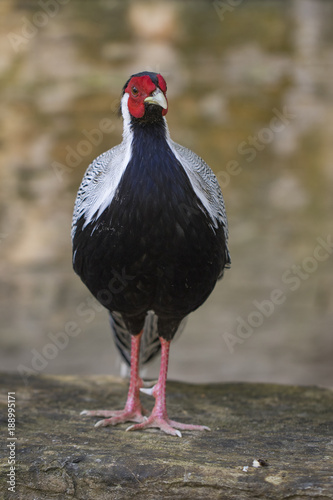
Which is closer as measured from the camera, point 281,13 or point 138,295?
point 138,295

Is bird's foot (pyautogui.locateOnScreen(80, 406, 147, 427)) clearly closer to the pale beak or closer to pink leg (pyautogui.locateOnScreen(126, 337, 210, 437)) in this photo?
pink leg (pyautogui.locateOnScreen(126, 337, 210, 437))

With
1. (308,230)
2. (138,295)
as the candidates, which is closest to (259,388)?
(138,295)

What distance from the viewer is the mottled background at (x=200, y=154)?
24.2 feet

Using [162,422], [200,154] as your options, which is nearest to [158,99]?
[162,422]

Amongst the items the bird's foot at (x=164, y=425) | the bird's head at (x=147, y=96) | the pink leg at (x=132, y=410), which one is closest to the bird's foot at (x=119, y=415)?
the pink leg at (x=132, y=410)

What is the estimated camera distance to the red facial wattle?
3.40 metres

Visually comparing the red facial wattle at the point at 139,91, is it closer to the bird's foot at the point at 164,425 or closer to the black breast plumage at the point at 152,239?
the black breast plumage at the point at 152,239

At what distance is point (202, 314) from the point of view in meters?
7.55

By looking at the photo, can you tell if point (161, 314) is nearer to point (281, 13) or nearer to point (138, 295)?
point (138, 295)

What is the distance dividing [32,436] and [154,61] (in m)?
5.12

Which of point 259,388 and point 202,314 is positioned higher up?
point 202,314

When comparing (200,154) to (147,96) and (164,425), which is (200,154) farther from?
(164,425)

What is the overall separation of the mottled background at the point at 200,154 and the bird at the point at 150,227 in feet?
12.1

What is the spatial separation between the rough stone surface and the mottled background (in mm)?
2985
